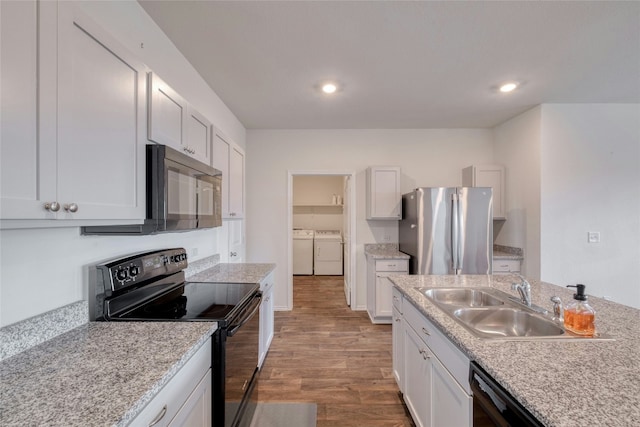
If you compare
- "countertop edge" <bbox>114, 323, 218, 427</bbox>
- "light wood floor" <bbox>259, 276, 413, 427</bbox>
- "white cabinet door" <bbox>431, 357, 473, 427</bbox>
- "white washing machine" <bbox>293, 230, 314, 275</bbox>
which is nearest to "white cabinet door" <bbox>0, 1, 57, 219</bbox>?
"countertop edge" <bbox>114, 323, 218, 427</bbox>

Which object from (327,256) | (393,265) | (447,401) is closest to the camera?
(447,401)

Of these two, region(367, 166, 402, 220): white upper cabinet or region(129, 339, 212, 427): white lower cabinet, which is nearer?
region(129, 339, 212, 427): white lower cabinet

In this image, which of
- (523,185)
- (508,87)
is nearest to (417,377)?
(508,87)

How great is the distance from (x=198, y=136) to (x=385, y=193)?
2.48m

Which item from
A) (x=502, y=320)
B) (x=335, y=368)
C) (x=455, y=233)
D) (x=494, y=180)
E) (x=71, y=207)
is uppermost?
(x=494, y=180)

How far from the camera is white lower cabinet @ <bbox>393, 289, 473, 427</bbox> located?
44.3 inches

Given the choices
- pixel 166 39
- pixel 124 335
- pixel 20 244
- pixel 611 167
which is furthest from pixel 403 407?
pixel 611 167

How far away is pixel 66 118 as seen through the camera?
0.85 meters

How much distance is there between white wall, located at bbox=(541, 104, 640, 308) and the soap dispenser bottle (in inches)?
90.0

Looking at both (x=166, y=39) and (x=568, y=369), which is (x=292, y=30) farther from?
(x=568, y=369)

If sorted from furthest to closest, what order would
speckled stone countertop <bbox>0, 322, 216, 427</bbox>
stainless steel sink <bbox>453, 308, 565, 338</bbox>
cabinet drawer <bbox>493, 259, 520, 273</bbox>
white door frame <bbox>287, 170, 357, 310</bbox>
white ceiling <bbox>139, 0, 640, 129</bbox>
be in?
white door frame <bbox>287, 170, 357, 310</bbox> < cabinet drawer <bbox>493, 259, 520, 273</bbox> < white ceiling <bbox>139, 0, 640, 129</bbox> < stainless steel sink <bbox>453, 308, 565, 338</bbox> < speckled stone countertop <bbox>0, 322, 216, 427</bbox>

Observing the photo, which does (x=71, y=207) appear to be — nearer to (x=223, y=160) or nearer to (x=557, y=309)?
(x=223, y=160)

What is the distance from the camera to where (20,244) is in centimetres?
101

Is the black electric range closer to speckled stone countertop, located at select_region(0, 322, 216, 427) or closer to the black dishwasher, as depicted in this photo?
speckled stone countertop, located at select_region(0, 322, 216, 427)
